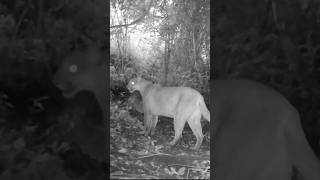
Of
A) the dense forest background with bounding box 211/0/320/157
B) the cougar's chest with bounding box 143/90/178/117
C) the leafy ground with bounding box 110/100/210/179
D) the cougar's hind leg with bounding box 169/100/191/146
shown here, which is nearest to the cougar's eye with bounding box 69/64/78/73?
the leafy ground with bounding box 110/100/210/179

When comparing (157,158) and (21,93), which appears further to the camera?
(157,158)

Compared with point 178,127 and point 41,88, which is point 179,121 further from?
point 41,88

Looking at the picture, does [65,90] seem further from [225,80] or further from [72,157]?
[225,80]

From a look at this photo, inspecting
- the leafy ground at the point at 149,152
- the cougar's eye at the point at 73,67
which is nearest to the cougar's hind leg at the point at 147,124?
the leafy ground at the point at 149,152

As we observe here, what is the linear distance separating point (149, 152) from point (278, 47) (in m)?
0.65

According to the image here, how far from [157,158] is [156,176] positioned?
0.08 metres

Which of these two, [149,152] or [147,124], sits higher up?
[147,124]

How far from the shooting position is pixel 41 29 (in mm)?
1460

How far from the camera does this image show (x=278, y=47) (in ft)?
4.77

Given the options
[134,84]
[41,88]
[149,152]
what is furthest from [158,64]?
[41,88]

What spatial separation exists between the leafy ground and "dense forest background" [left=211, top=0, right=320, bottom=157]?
13.0 inches

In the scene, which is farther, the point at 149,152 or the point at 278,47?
the point at 149,152

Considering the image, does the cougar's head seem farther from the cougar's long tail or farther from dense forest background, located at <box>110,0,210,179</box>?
the cougar's long tail

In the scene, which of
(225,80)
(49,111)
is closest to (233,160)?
(225,80)
